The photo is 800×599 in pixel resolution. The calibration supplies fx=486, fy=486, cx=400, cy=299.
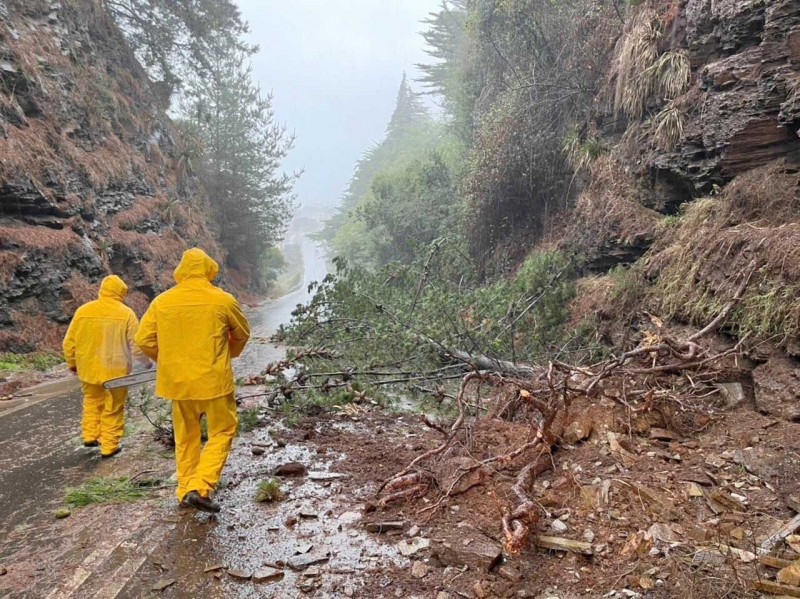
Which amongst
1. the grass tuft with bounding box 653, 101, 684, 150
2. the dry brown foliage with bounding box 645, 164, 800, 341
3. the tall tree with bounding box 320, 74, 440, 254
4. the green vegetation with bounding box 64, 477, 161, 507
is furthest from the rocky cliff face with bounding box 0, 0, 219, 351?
the tall tree with bounding box 320, 74, 440, 254

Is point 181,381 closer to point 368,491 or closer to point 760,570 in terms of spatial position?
point 368,491

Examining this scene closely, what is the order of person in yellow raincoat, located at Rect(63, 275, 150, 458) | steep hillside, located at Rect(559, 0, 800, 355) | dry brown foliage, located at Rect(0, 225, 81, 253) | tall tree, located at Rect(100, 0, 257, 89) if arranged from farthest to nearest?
tall tree, located at Rect(100, 0, 257, 89) < dry brown foliage, located at Rect(0, 225, 81, 253) < steep hillside, located at Rect(559, 0, 800, 355) < person in yellow raincoat, located at Rect(63, 275, 150, 458)

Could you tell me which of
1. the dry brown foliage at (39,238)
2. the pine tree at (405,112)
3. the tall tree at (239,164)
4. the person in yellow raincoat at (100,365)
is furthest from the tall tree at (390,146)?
the person in yellow raincoat at (100,365)

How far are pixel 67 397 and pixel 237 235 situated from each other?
2446 cm

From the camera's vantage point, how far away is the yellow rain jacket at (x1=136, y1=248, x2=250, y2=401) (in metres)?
3.54

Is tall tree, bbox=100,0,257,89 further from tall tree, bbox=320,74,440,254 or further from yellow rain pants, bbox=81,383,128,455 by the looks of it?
tall tree, bbox=320,74,440,254

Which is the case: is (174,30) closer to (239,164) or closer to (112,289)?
(239,164)

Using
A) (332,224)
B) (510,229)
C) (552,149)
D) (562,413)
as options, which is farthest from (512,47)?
(332,224)

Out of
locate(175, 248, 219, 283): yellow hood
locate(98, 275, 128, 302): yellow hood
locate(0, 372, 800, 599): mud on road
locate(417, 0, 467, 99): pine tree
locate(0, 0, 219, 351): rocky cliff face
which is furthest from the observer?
locate(417, 0, 467, 99): pine tree

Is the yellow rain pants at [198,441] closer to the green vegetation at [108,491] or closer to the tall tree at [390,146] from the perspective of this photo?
the green vegetation at [108,491]

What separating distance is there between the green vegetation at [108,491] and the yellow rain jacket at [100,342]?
107 centimetres

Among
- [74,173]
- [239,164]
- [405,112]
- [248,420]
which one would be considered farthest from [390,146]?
[248,420]

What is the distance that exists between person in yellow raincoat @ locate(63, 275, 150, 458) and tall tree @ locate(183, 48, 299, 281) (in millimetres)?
25802

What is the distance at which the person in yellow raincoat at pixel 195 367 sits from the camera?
354 centimetres
